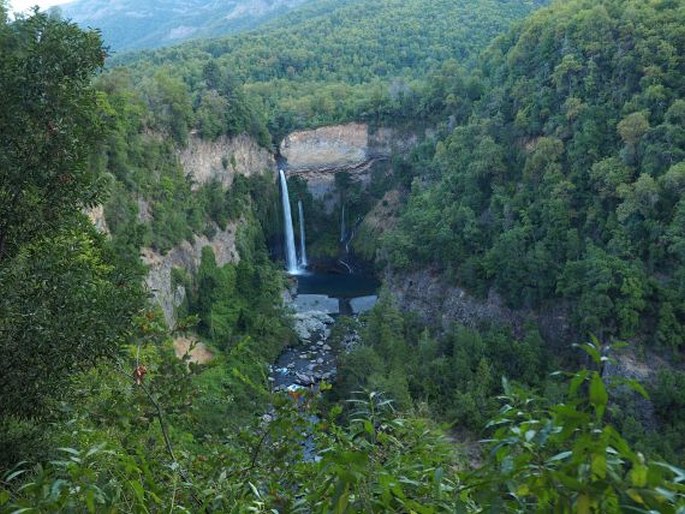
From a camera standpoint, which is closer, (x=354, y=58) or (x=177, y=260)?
(x=177, y=260)

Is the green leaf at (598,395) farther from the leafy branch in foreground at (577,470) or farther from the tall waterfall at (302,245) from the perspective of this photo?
the tall waterfall at (302,245)

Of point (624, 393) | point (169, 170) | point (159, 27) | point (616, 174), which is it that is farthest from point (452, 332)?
point (159, 27)

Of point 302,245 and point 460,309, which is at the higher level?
point 460,309

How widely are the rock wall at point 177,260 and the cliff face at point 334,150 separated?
28.7ft

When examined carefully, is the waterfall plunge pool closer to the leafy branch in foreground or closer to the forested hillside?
the forested hillside

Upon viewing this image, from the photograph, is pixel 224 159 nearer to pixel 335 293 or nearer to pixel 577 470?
pixel 335 293

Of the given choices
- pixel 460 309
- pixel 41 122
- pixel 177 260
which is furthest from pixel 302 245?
pixel 41 122

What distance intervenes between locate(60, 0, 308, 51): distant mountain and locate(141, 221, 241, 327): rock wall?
63.5 m

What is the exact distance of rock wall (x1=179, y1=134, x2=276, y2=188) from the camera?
3472 centimetres

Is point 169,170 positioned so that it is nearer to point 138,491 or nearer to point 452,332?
point 452,332

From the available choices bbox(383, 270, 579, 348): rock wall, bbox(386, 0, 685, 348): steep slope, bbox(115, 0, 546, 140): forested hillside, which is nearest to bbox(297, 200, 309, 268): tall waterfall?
bbox(115, 0, 546, 140): forested hillside

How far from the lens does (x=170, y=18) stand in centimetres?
13038

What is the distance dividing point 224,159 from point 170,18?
105772 millimetres

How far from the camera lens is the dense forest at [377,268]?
2793mm
